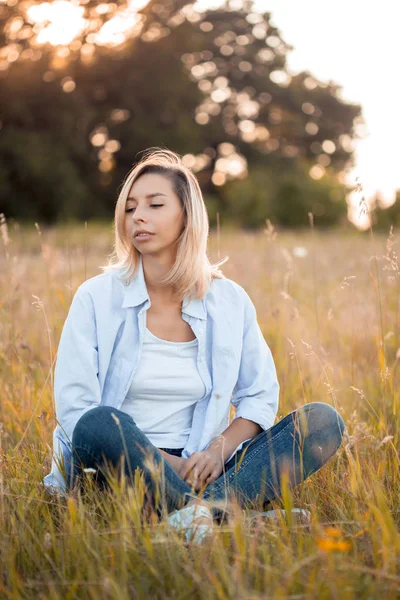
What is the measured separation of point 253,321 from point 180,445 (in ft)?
1.72

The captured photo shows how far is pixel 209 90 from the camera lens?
23156mm

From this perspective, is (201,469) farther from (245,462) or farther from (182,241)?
(182,241)

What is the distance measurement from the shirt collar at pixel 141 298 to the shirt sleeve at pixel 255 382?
186 mm

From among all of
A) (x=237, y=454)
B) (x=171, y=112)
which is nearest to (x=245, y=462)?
(x=237, y=454)

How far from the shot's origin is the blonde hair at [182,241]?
90.4 inches

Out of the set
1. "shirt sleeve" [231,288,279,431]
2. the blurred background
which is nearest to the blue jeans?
"shirt sleeve" [231,288,279,431]

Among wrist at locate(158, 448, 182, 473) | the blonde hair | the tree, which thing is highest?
the tree

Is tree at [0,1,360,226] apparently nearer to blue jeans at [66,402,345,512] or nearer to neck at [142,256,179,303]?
neck at [142,256,179,303]

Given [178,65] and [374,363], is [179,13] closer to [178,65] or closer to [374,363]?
[178,65]

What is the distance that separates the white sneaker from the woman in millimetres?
60

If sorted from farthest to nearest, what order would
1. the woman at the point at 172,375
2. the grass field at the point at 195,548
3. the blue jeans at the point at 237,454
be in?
1. the woman at the point at 172,375
2. the blue jeans at the point at 237,454
3. the grass field at the point at 195,548

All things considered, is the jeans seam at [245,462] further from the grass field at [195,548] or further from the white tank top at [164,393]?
the white tank top at [164,393]

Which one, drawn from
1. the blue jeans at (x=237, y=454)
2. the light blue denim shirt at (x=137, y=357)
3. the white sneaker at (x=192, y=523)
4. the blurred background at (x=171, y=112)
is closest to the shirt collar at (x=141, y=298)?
the light blue denim shirt at (x=137, y=357)

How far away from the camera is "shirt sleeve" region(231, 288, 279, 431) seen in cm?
226
